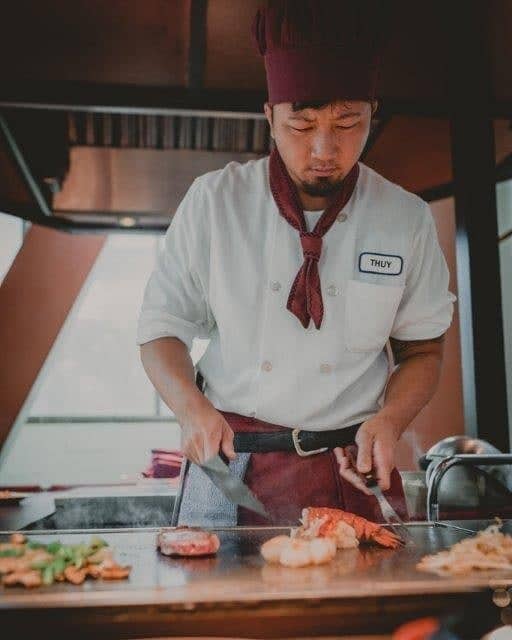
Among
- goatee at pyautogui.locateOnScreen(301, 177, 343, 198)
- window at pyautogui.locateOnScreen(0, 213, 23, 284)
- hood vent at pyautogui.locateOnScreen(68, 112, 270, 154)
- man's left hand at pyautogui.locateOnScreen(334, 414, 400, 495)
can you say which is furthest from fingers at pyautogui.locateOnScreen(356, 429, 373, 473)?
window at pyautogui.locateOnScreen(0, 213, 23, 284)

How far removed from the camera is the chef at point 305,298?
199 cm

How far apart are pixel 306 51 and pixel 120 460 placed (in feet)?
30.7

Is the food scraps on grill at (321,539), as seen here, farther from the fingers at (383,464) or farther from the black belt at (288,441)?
the black belt at (288,441)

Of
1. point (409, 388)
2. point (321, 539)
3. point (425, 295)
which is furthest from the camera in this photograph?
point (425, 295)

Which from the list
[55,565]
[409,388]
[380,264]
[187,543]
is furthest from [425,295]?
[55,565]

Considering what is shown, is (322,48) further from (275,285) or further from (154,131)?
(154,131)

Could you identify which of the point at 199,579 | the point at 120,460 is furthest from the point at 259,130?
the point at 120,460

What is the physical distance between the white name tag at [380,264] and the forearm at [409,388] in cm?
26

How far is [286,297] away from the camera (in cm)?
212

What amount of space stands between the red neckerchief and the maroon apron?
319 mm

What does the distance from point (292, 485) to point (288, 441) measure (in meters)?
0.12

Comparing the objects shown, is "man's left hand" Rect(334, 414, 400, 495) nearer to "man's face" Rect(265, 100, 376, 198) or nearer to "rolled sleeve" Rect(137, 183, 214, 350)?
"rolled sleeve" Rect(137, 183, 214, 350)

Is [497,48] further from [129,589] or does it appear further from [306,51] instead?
[129,589]

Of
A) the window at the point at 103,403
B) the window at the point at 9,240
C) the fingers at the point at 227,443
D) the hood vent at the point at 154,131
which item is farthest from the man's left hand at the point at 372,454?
the window at the point at 103,403
